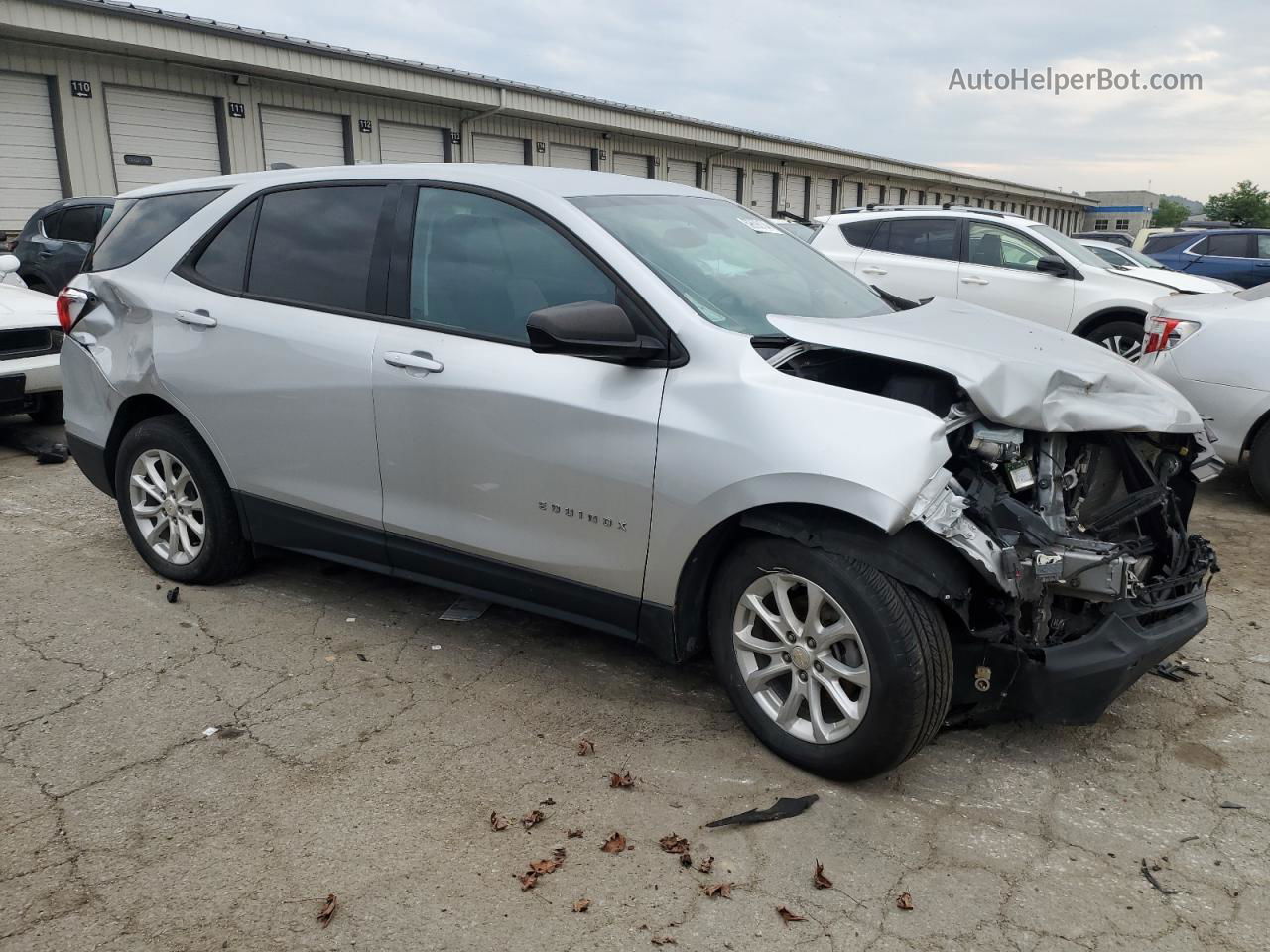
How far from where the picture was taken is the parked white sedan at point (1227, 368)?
5.63 metres

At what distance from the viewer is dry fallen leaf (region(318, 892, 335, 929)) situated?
→ 2418 mm

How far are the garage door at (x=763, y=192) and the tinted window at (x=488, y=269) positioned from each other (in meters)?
26.6

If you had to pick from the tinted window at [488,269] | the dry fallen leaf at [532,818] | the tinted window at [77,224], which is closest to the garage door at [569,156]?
the tinted window at [77,224]

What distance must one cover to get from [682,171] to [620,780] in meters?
25.0

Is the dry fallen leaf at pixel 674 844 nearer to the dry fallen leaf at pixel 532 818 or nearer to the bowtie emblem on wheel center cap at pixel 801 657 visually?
the dry fallen leaf at pixel 532 818

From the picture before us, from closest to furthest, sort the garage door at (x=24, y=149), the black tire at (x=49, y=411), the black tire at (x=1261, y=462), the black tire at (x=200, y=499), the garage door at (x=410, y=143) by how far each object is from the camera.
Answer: the black tire at (x=200, y=499)
the black tire at (x=1261, y=462)
the black tire at (x=49, y=411)
the garage door at (x=24, y=149)
the garage door at (x=410, y=143)

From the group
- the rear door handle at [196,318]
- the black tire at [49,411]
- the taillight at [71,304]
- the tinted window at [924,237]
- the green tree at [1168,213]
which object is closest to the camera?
the rear door handle at [196,318]

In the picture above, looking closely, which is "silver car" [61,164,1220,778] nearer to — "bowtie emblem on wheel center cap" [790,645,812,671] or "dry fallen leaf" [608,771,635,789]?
"bowtie emblem on wheel center cap" [790,645,812,671]

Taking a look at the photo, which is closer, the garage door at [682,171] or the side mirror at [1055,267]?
the side mirror at [1055,267]

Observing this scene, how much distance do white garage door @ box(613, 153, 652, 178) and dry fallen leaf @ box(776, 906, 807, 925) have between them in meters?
22.5

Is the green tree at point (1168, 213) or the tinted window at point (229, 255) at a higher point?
the green tree at point (1168, 213)

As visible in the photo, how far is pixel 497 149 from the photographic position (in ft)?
67.8

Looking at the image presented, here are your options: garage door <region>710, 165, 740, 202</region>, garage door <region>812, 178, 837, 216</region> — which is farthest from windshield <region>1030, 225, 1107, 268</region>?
garage door <region>812, 178, 837, 216</region>

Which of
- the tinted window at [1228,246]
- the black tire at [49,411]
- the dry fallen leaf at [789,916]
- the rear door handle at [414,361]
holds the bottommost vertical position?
the dry fallen leaf at [789,916]
